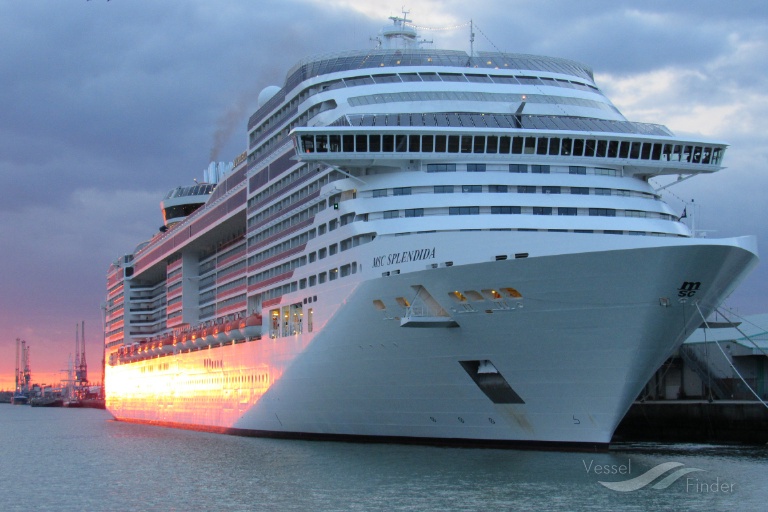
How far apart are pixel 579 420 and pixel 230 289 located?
23.5 meters

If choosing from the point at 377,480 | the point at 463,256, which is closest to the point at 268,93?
the point at 463,256

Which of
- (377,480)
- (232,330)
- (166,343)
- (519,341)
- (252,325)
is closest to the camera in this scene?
(377,480)

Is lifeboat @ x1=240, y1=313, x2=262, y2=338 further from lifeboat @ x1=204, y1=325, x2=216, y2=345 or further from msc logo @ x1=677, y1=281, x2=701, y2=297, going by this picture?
msc logo @ x1=677, y1=281, x2=701, y2=297

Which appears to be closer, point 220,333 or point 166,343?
point 220,333

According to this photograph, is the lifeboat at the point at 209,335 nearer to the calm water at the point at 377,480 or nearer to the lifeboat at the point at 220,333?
the lifeboat at the point at 220,333

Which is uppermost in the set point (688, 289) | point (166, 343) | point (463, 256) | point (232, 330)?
point (463, 256)

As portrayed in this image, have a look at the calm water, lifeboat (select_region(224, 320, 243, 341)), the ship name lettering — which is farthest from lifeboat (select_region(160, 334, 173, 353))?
the ship name lettering

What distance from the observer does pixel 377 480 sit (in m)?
26.8

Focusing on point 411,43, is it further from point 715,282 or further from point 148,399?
point 148,399

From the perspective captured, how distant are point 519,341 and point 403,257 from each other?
4.24 meters

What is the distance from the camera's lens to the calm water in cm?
2381

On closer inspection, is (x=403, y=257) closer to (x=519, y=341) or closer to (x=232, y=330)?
(x=519, y=341)

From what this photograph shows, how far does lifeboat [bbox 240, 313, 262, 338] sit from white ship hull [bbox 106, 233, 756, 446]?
6.28 m

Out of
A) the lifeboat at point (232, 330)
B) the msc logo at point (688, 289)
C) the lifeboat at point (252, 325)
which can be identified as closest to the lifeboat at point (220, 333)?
the lifeboat at point (232, 330)
